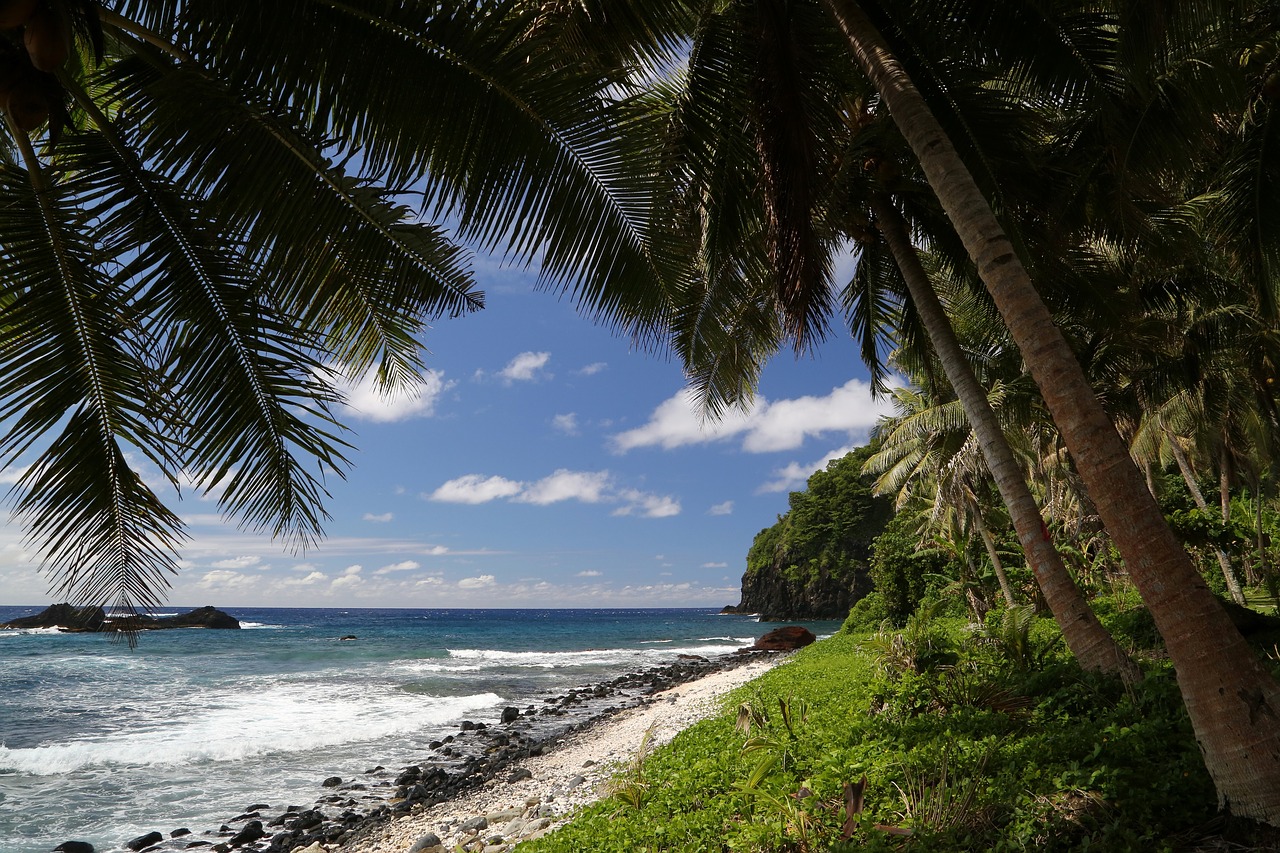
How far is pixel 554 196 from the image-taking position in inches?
151

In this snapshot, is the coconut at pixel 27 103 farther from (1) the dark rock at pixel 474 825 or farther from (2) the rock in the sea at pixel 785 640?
(2) the rock in the sea at pixel 785 640

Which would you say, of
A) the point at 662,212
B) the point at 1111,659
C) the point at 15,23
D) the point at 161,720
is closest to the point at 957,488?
the point at 1111,659

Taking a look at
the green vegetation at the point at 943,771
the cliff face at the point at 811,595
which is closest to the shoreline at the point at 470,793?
the green vegetation at the point at 943,771

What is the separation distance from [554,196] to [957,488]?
46.7ft

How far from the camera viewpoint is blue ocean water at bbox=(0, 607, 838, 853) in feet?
38.1

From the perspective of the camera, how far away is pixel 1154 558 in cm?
353

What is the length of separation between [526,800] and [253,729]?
35.2 feet

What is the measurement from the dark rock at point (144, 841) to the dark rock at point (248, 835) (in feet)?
3.06

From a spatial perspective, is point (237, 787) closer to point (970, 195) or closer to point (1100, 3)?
point (970, 195)

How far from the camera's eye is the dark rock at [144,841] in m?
9.41

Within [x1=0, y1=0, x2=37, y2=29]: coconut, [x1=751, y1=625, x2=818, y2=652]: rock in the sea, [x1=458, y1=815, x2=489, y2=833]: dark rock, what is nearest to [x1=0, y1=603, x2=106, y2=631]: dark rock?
[x1=0, y1=0, x2=37, y2=29]: coconut

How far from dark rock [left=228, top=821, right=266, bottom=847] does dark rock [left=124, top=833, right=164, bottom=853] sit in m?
0.93

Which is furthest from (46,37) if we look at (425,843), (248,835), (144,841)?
(144,841)

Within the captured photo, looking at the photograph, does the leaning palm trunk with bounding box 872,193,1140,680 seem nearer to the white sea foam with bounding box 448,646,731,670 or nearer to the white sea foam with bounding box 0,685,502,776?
the white sea foam with bounding box 0,685,502,776
